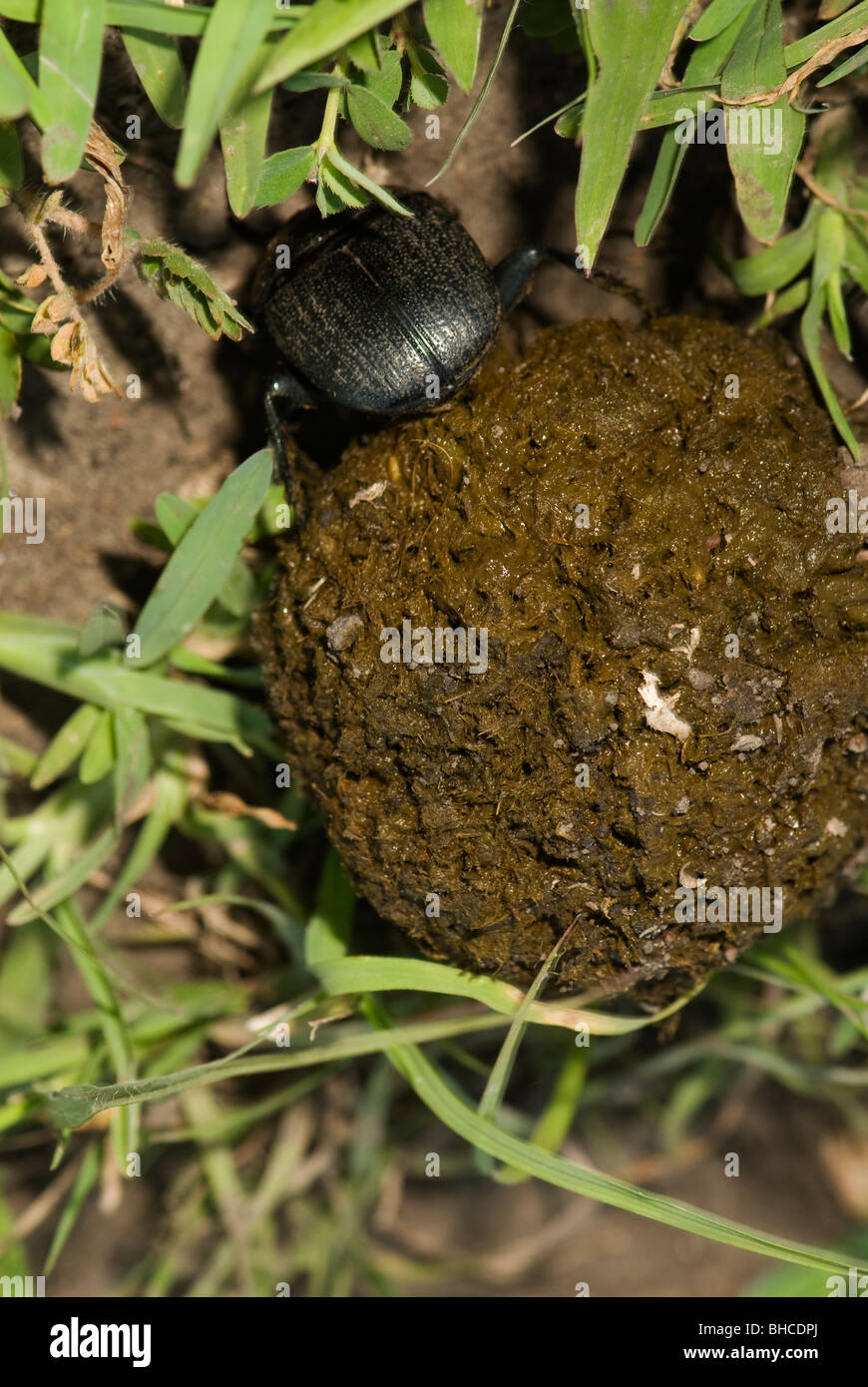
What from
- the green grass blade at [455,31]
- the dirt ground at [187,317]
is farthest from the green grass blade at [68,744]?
the green grass blade at [455,31]

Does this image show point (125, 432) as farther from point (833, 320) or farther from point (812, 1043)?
point (812, 1043)

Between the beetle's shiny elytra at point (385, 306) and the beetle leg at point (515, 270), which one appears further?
the beetle leg at point (515, 270)

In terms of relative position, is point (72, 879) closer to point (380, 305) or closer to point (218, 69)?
point (380, 305)

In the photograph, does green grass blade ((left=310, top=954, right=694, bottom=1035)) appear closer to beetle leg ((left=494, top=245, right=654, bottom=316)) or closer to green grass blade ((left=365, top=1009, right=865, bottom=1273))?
green grass blade ((left=365, top=1009, right=865, bottom=1273))

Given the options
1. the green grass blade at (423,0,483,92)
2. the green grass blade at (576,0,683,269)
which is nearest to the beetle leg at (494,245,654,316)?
the green grass blade at (576,0,683,269)

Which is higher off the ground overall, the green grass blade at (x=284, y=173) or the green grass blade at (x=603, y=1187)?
the green grass blade at (x=284, y=173)

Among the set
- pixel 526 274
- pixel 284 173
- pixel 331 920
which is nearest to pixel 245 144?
pixel 284 173

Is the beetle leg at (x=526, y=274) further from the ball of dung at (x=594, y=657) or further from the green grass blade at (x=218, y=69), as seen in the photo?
the green grass blade at (x=218, y=69)
